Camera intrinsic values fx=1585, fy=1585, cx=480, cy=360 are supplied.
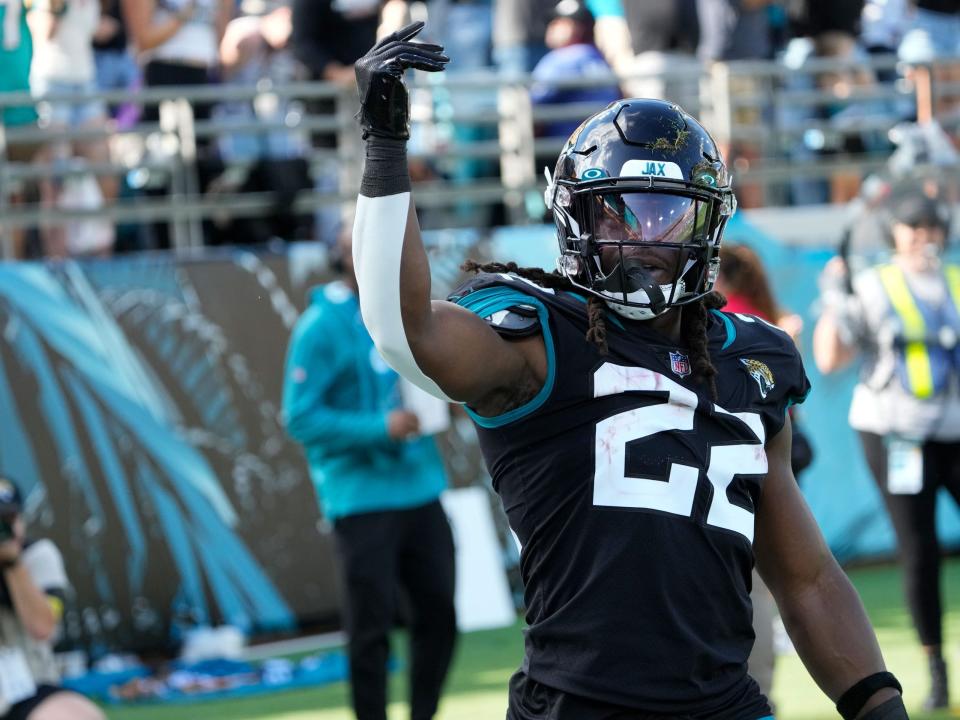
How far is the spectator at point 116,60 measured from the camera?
9.33 meters

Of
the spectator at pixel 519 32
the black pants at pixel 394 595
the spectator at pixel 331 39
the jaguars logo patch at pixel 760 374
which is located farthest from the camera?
the spectator at pixel 519 32

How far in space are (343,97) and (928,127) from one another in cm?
406

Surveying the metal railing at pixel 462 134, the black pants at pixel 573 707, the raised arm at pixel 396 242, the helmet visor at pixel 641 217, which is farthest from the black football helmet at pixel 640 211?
the metal railing at pixel 462 134

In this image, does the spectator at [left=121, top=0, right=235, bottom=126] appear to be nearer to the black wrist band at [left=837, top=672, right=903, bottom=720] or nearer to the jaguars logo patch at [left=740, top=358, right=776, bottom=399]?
the jaguars logo patch at [left=740, top=358, right=776, bottom=399]

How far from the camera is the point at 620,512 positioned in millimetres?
2783

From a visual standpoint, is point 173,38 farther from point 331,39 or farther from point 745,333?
point 745,333

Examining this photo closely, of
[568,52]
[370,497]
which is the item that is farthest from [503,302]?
[568,52]

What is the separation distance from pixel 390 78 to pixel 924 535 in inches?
185

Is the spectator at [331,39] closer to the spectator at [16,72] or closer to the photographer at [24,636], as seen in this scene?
the spectator at [16,72]

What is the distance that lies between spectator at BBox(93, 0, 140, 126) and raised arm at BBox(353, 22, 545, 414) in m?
6.98

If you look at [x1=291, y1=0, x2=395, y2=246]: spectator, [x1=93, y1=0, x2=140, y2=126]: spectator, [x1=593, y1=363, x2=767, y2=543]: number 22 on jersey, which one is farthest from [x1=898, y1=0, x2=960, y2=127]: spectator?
[x1=593, y1=363, x2=767, y2=543]: number 22 on jersey

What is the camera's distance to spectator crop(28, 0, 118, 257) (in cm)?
859

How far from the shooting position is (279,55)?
10.2m

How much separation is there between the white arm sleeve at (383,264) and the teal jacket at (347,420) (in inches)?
133
